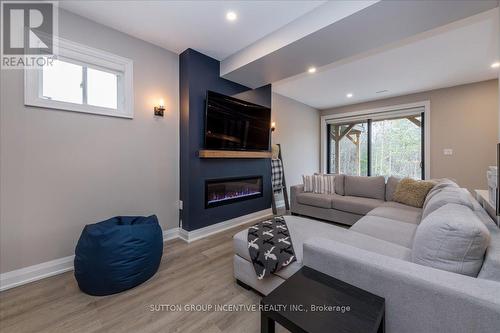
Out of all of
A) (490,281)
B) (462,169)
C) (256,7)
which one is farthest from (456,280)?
(462,169)

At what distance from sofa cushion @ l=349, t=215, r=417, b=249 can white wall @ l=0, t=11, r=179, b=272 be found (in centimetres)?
245

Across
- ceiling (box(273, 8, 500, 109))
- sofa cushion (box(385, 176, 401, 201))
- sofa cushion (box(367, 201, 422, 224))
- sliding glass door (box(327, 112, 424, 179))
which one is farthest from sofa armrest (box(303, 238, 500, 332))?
sliding glass door (box(327, 112, 424, 179))

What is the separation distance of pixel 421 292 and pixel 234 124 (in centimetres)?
287

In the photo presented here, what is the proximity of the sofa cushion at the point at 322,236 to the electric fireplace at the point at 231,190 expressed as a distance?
130cm

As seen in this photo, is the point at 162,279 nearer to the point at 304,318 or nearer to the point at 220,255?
the point at 220,255

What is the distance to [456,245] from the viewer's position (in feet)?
3.53

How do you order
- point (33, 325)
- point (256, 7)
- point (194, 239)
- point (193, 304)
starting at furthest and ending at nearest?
point (194, 239) < point (256, 7) < point (193, 304) < point (33, 325)

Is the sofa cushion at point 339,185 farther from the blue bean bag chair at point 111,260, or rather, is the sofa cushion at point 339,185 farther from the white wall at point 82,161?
the blue bean bag chair at point 111,260

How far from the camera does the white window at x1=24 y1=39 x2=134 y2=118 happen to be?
6.54 feet

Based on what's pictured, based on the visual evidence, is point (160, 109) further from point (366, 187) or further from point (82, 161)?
point (366, 187)

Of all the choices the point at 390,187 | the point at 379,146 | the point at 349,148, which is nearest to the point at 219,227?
the point at 390,187

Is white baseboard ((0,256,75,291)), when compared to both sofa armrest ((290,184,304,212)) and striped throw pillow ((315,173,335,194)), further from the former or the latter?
striped throw pillow ((315,173,335,194))

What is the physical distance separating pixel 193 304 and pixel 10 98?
95.5 inches

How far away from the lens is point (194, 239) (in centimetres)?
286
